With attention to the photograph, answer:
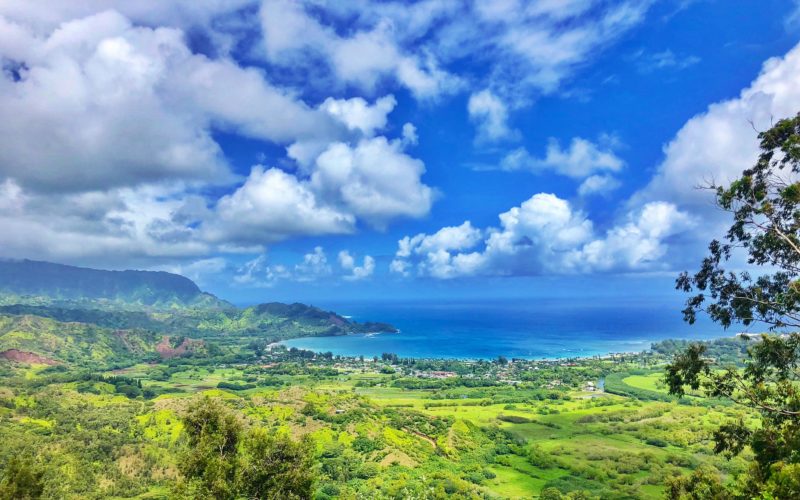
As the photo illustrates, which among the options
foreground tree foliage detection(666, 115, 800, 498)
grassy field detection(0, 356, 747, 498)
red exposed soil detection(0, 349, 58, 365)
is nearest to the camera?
foreground tree foliage detection(666, 115, 800, 498)

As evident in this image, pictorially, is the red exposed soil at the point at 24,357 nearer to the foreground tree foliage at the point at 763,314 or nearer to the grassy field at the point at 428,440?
the grassy field at the point at 428,440

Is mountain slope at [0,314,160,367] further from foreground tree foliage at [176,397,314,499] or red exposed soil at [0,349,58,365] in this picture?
foreground tree foliage at [176,397,314,499]

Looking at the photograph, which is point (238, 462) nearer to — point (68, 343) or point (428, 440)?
point (428, 440)

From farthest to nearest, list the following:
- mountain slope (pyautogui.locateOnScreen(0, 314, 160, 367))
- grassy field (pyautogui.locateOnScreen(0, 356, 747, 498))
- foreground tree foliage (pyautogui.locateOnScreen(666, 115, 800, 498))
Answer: mountain slope (pyautogui.locateOnScreen(0, 314, 160, 367)), grassy field (pyautogui.locateOnScreen(0, 356, 747, 498)), foreground tree foliage (pyautogui.locateOnScreen(666, 115, 800, 498))

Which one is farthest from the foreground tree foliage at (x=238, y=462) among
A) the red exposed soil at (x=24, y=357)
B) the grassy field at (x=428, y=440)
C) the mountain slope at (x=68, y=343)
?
the mountain slope at (x=68, y=343)

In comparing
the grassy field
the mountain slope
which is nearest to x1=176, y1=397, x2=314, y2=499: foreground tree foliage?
the grassy field

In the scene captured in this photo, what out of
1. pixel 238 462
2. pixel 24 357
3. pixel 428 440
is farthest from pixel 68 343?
pixel 238 462
